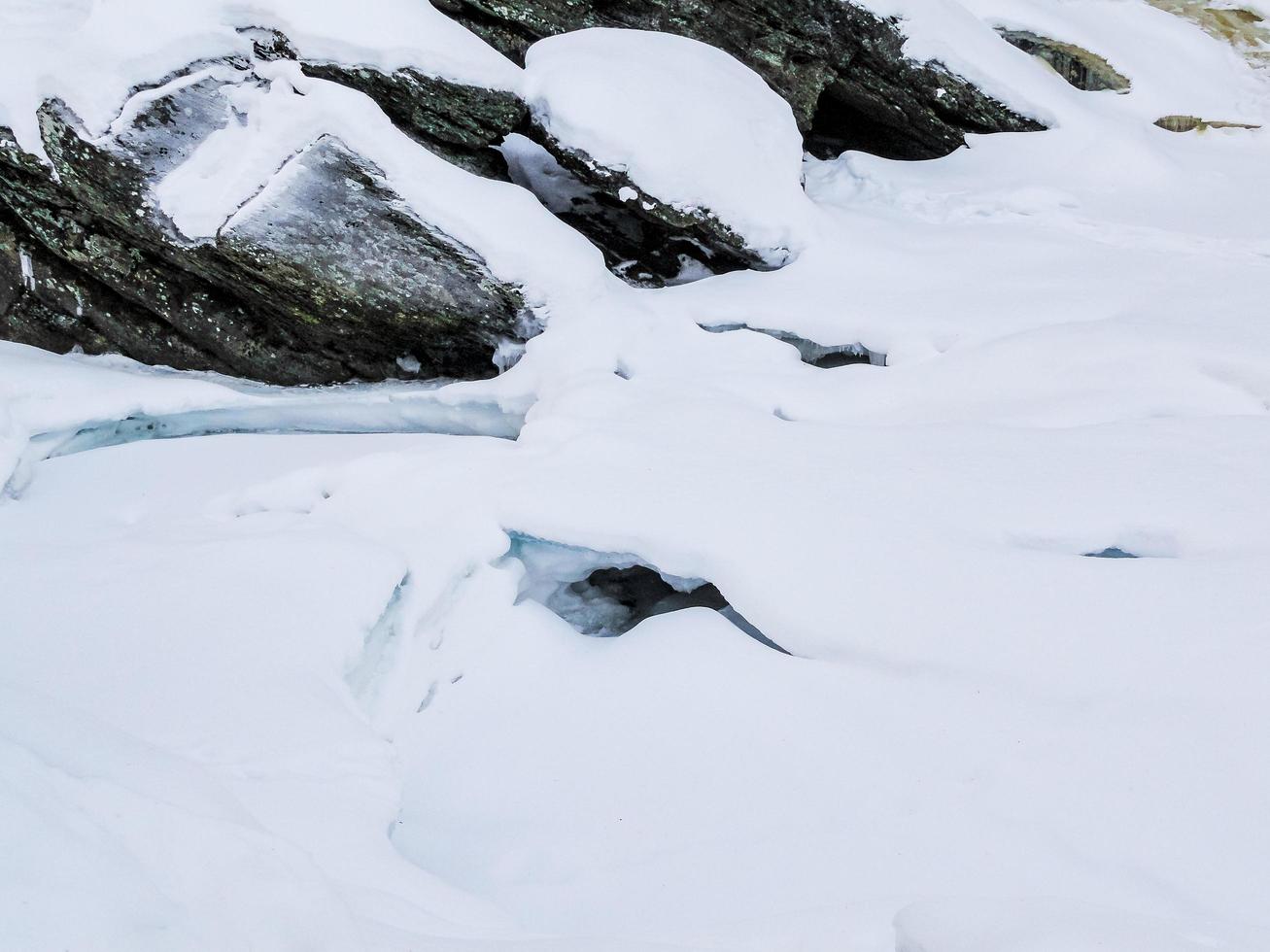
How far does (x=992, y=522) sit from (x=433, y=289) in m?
4.22

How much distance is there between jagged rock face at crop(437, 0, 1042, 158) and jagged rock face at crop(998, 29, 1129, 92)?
64.3 inches

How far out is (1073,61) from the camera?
9.70m

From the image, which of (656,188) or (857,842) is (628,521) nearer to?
(857,842)

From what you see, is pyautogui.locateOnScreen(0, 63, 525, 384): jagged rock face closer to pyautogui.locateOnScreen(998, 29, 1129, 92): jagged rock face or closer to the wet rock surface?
the wet rock surface

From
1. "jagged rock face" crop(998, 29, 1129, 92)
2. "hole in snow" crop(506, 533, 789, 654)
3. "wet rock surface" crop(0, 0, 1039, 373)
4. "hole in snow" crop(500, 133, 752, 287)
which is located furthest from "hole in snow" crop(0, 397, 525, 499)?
"jagged rock face" crop(998, 29, 1129, 92)

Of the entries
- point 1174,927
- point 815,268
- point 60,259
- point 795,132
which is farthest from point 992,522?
point 60,259

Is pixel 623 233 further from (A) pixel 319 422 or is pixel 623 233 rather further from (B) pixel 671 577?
(B) pixel 671 577

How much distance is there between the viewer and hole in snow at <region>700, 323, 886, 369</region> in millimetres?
6652

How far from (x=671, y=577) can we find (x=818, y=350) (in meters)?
2.81

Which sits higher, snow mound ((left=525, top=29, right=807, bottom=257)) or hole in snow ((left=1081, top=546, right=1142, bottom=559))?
snow mound ((left=525, top=29, right=807, bottom=257))

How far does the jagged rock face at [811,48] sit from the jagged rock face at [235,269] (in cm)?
272

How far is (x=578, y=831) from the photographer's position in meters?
3.33

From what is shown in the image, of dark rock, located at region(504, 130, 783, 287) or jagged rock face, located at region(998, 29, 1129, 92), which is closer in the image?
dark rock, located at region(504, 130, 783, 287)

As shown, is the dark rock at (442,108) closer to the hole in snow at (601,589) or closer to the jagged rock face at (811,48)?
the jagged rock face at (811,48)
